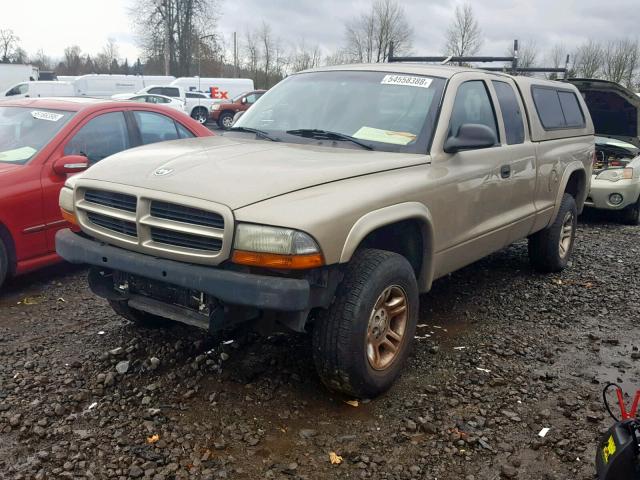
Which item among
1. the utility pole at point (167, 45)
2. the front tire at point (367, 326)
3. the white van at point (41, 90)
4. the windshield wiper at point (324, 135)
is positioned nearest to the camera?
the front tire at point (367, 326)

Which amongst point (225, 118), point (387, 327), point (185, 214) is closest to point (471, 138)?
point (387, 327)

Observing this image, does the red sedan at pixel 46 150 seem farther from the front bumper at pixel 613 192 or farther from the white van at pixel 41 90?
the white van at pixel 41 90

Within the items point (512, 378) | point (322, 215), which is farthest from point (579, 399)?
point (322, 215)

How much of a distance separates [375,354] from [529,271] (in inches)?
129

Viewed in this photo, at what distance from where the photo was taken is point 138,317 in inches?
159

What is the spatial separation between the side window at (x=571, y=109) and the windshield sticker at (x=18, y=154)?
4.88 m

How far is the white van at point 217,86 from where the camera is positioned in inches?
1260

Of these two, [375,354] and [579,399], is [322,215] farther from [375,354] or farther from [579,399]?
[579,399]

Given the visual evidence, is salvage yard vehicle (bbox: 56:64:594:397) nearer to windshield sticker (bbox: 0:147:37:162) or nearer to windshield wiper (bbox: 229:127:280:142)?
windshield wiper (bbox: 229:127:280:142)

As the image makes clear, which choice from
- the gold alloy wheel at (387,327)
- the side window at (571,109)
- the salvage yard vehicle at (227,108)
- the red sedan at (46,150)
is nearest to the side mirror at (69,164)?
the red sedan at (46,150)

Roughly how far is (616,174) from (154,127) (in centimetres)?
650

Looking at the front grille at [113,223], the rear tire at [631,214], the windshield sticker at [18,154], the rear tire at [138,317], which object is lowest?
the rear tire at [631,214]

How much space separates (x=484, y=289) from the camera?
538cm

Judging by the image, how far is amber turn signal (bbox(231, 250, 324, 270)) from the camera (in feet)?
8.86
